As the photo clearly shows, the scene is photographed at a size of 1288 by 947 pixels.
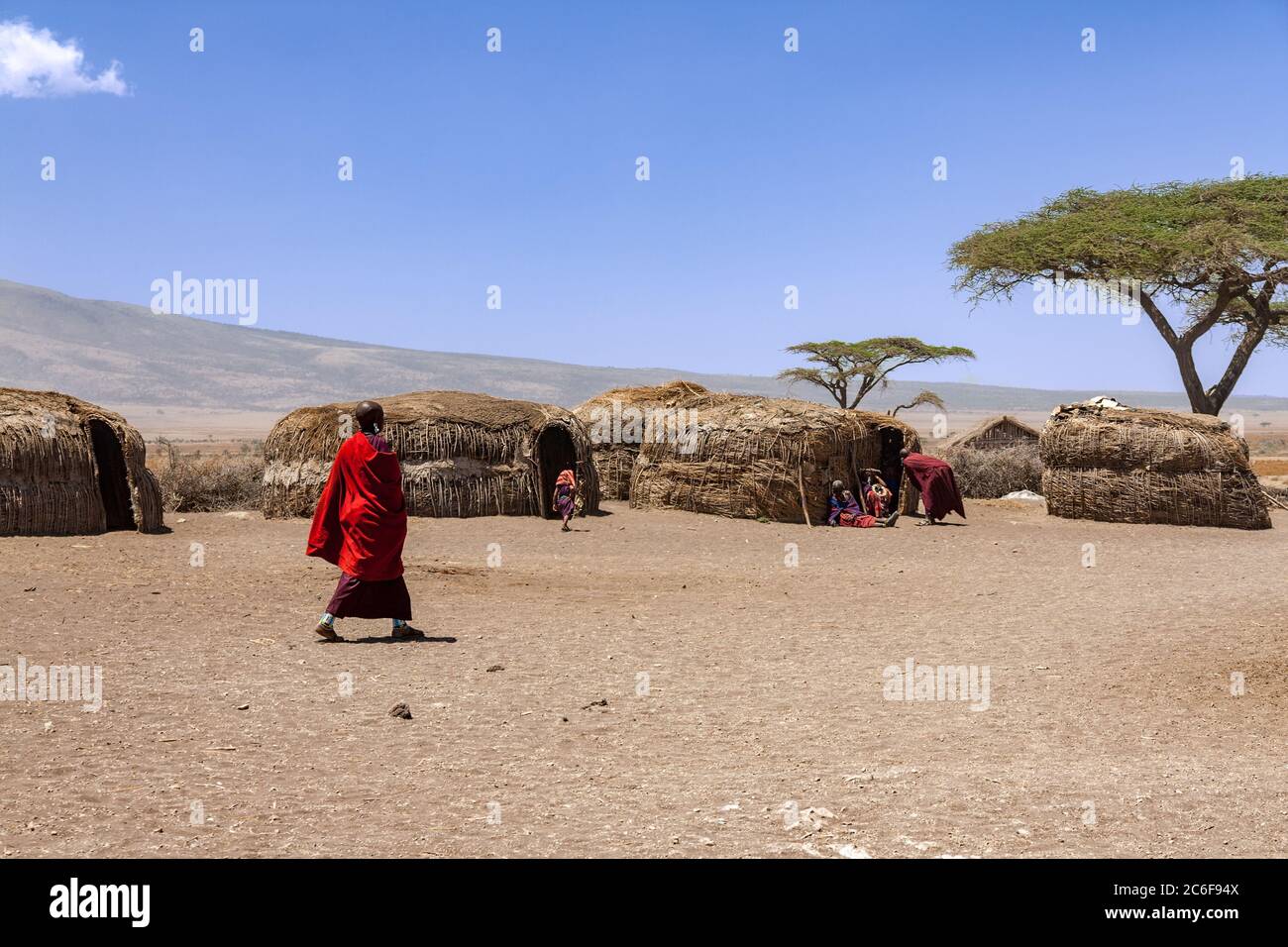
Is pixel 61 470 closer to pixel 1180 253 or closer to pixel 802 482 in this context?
pixel 802 482

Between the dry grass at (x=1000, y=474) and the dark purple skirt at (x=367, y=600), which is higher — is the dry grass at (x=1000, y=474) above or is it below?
above

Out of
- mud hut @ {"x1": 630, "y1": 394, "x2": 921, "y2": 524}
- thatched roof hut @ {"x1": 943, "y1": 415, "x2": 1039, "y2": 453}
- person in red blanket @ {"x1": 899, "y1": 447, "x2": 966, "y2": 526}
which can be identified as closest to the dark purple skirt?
mud hut @ {"x1": 630, "y1": 394, "x2": 921, "y2": 524}

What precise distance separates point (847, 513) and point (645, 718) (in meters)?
13.3

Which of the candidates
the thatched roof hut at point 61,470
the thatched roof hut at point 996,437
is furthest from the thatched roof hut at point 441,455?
the thatched roof hut at point 996,437

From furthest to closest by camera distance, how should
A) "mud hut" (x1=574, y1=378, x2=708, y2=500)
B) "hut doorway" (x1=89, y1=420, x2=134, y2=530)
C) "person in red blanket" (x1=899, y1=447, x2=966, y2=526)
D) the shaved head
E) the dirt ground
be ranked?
"mud hut" (x1=574, y1=378, x2=708, y2=500)
"person in red blanket" (x1=899, y1=447, x2=966, y2=526)
"hut doorway" (x1=89, y1=420, x2=134, y2=530)
the shaved head
the dirt ground

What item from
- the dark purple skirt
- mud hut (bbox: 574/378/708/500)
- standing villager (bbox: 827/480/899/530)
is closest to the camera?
the dark purple skirt

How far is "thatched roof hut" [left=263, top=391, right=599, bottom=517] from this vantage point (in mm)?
18172

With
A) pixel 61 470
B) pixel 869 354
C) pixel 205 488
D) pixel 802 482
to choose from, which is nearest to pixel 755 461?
pixel 802 482

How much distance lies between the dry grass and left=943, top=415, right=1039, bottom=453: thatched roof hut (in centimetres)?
65

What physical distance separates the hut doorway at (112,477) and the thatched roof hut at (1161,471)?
15.2 meters

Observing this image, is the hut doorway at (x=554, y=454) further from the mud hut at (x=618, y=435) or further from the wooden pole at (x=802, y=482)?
the wooden pole at (x=802, y=482)

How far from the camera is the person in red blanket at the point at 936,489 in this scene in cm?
1959

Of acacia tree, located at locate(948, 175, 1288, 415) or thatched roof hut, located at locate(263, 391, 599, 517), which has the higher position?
acacia tree, located at locate(948, 175, 1288, 415)

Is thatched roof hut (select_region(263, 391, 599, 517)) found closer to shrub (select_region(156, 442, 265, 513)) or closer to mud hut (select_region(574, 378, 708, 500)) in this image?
mud hut (select_region(574, 378, 708, 500))
